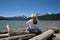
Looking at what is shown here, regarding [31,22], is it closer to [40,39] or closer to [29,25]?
[29,25]

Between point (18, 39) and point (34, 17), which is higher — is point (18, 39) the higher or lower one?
the lower one

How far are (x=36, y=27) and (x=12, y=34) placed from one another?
1.57 metres

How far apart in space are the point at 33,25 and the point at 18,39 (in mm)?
1974

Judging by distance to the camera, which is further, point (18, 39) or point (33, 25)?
point (33, 25)

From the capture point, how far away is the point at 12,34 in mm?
8125

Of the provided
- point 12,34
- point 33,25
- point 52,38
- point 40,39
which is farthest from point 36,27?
point 40,39

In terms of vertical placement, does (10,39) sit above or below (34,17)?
below

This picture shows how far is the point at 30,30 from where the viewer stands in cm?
906

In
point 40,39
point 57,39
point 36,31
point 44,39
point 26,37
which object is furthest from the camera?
point 36,31

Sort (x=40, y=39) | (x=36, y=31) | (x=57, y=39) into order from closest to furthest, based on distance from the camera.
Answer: (x=40, y=39) → (x=57, y=39) → (x=36, y=31)

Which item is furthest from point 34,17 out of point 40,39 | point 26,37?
point 40,39

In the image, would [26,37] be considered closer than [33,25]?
Yes

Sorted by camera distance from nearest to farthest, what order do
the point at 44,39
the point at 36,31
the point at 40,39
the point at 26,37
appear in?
the point at 40,39 → the point at 44,39 → the point at 26,37 → the point at 36,31

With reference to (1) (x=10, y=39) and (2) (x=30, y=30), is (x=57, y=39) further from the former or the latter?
(1) (x=10, y=39)
